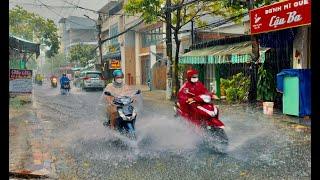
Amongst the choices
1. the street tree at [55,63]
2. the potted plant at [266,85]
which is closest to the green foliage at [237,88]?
the potted plant at [266,85]

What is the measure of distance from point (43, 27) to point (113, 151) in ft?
78.0

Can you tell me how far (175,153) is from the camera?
22.8 feet

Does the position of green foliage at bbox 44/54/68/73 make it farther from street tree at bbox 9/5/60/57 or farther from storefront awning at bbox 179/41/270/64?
storefront awning at bbox 179/41/270/64

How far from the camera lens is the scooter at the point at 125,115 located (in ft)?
25.0

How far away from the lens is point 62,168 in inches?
242

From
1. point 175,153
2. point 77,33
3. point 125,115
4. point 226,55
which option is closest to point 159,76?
point 226,55

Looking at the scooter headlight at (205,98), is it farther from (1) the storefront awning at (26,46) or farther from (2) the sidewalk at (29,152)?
(1) the storefront awning at (26,46)

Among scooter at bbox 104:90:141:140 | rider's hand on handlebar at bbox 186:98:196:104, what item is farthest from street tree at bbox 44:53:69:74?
rider's hand on handlebar at bbox 186:98:196:104

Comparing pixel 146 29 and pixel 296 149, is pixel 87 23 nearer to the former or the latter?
pixel 146 29

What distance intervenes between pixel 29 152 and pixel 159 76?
21743 mm

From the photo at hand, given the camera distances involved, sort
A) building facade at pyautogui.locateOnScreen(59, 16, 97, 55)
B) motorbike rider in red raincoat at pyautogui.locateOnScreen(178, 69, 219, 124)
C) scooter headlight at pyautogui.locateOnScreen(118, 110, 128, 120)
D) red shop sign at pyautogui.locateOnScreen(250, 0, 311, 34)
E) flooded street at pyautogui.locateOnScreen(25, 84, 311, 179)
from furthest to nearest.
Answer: building facade at pyautogui.locateOnScreen(59, 16, 97, 55), red shop sign at pyautogui.locateOnScreen(250, 0, 311, 34), scooter headlight at pyautogui.locateOnScreen(118, 110, 128, 120), motorbike rider in red raincoat at pyautogui.locateOnScreen(178, 69, 219, 124), flooded street at pyautogui.locateOnScreen(25, 84, 311, 179)

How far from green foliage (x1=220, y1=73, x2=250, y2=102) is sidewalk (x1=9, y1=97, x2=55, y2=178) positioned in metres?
8.29

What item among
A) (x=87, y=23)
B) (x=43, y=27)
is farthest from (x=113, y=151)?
(x=87, y=23)

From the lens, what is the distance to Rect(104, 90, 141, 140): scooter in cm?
763
